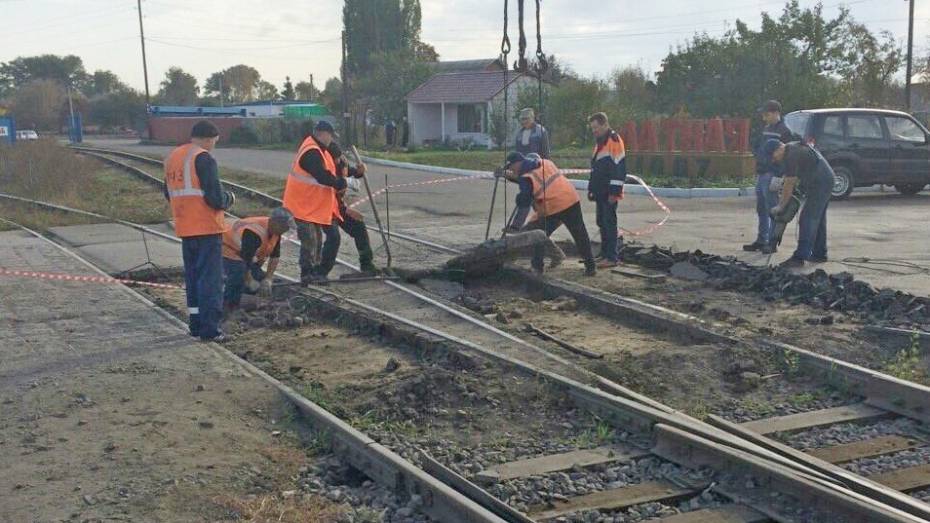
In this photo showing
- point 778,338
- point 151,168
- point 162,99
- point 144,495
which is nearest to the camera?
point 144,495

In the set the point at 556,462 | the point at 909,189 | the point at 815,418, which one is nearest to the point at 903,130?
the point at 909,189

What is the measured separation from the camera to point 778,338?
25.4 ft

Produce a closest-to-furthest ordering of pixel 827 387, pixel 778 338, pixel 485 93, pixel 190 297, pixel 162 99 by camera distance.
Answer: pixel 827 387 < pixel 778 338 < pixel 190 297 < pixel 485 93 < pixel 162 99

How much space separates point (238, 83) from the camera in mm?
110062

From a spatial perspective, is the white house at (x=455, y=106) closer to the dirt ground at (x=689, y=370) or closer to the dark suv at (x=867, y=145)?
the dark suv at (x=867, y=145)

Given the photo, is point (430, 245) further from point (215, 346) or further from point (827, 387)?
point (827, 387)

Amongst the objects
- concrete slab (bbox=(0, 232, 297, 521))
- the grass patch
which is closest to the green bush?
the grass patch

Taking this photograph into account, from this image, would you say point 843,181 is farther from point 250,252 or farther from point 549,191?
point 250,252

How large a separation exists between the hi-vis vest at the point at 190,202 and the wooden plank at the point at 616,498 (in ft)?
14.4

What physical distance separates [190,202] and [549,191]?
4.20 meters

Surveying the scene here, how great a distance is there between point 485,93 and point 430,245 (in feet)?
117

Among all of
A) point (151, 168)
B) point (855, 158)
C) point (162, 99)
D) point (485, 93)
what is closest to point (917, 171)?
point (855, 158)

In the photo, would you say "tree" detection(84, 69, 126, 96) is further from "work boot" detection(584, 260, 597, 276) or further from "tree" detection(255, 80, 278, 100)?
"work boot" detection(584, 260, 597, 276)

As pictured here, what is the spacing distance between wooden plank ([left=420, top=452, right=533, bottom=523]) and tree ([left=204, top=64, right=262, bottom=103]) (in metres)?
107
